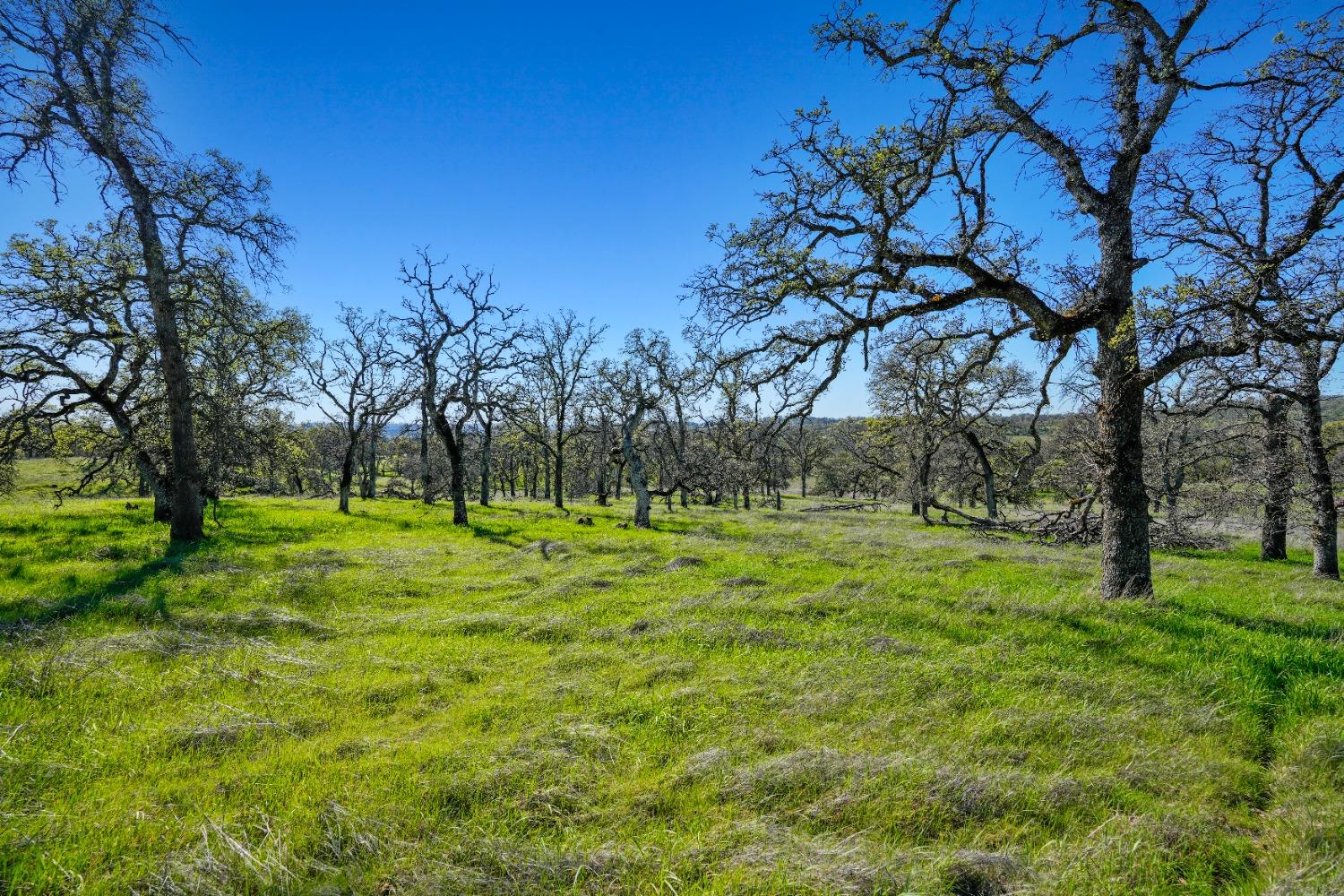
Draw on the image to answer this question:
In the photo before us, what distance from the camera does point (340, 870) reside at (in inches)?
120

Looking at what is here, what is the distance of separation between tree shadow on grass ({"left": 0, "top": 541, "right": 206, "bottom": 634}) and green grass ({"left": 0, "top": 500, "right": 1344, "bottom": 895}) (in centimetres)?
8

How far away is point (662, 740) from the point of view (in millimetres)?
4621

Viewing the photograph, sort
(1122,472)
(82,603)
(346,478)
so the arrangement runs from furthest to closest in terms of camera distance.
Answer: (346,478), (1122,472), (82,603)

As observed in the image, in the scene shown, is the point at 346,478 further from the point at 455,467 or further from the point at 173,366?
the point at 173,366

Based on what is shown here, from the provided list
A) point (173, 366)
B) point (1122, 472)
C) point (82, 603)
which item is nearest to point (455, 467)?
point (173, 366)

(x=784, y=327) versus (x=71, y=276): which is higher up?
(x=71, y=276)

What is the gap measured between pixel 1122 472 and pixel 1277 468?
10154 millimetres

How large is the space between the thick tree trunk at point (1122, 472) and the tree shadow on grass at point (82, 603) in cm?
1522

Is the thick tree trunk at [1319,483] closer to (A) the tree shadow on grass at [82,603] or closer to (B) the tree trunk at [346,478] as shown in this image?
(A) the tree shadow on grass at [82,603]

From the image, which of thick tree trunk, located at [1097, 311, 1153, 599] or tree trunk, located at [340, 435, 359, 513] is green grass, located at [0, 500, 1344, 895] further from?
tree trunk, located at [340, 435, 359, 513]

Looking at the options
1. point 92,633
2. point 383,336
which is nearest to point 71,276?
point 92,633

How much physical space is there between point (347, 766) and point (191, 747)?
142 centimetres

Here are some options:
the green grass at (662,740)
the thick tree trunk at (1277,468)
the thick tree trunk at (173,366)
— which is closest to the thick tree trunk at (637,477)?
the green grass at (662,740)

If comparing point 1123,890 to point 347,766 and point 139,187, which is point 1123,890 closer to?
point 347,766
